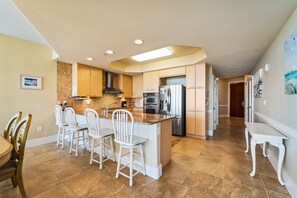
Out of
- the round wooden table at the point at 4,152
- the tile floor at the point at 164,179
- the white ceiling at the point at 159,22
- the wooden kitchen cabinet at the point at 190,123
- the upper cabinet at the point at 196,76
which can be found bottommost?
the tile floor at the point at 164,179

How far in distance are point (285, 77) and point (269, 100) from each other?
39.7 inches

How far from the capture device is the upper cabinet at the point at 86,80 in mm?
4160

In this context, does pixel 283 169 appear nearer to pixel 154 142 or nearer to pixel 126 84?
pixel 154 142

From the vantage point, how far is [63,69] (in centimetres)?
410

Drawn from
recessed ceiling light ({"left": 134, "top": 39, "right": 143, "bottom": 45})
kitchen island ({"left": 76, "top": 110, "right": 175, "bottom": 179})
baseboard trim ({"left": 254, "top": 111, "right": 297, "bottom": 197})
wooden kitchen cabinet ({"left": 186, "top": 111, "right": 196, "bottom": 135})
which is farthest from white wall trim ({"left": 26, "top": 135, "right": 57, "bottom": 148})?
baseboard trim ({"left": 254, "top": 111, "right": 297, "bottom": 197})

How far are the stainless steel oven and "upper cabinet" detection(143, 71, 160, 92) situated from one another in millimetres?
196

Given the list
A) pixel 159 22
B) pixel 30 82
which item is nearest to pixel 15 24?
pixel 30 82

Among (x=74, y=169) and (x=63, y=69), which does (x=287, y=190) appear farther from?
(x=63, y=69)

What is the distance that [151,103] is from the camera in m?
5.04

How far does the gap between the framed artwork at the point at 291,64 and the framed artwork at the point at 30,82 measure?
5.19m

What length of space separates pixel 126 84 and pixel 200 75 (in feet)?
10.3

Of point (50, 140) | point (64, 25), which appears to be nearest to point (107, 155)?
point (50, 140)

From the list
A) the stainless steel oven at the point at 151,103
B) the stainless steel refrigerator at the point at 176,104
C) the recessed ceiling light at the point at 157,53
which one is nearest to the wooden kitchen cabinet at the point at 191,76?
the stainless steel refrigerator at the point at 176,104

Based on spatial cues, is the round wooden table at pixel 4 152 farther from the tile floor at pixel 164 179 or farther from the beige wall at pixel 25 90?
the beige wall at pixel 25 90
